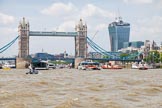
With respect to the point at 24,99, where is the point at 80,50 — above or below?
above

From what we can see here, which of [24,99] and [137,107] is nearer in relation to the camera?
[137,107]

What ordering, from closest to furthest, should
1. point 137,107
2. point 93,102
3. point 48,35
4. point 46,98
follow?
point 137,107 → point 93,102 → point 46,98 → point 48,35

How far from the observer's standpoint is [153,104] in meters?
24.0

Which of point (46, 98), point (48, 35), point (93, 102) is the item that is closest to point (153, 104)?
point (93, 102)

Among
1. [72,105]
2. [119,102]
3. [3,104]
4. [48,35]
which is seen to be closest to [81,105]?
Result: [72,105]

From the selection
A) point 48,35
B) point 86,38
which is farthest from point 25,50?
point 86,38

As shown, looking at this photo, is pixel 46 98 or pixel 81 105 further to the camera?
pixel 46 98

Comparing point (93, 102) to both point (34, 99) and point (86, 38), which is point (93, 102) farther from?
point (86, 38)

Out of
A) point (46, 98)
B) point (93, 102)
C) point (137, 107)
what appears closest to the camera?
point (137, 107)

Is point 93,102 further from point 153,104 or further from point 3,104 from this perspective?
point 3,104

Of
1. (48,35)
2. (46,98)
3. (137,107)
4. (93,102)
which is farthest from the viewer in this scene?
(48,35)

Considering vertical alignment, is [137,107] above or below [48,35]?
below

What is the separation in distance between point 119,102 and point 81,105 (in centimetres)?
241

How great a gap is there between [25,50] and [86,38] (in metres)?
27.2
